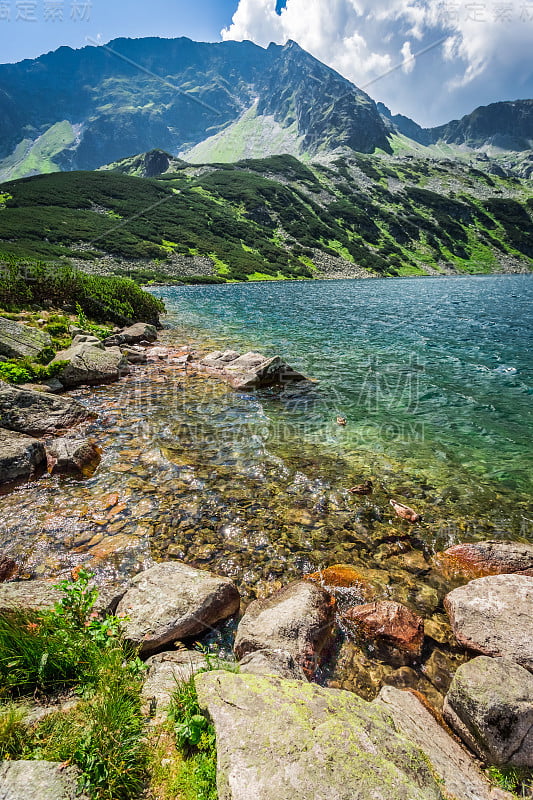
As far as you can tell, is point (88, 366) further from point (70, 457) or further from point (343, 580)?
point (343, 580)

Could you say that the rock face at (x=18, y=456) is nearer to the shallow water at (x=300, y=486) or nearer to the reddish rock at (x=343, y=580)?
the shallow water at (x=300, y=486)

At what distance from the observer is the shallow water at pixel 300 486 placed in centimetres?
680

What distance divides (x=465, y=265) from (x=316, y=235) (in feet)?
208

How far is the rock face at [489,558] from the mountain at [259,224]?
7821cm

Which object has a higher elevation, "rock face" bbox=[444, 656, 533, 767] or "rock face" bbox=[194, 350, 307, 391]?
"rock face" bbox=[194, 350, 307, 391]

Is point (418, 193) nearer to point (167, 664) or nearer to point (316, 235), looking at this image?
point (316, 235)

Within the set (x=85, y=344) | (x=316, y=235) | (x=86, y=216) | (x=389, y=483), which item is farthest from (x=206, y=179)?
(x=389, y=483)

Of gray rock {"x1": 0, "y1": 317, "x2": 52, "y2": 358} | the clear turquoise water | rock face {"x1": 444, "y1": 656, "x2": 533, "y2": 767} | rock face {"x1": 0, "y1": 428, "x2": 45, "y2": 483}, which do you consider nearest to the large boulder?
rock face {"x1": 0, "y1": 428, "x2": 45, "y2": 483}

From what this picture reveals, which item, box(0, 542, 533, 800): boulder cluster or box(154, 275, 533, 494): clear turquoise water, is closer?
box(0, 542, 533, 800): boulder cluster

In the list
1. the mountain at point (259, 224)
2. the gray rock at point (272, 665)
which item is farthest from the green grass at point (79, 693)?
the mountain at point (259, 224)

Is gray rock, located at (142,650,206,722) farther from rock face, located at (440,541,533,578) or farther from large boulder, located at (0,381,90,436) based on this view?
large boulder, located at (0,381,90,436)

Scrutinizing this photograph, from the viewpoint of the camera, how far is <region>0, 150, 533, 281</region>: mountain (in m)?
86.9

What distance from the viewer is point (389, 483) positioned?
9594mm

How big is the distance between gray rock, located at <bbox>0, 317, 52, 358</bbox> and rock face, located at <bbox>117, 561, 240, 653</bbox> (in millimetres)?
13289
